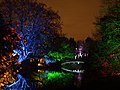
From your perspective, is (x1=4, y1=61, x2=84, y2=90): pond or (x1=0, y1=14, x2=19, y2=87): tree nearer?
(x1=0, y1=14, x2=19, y2=87): tree

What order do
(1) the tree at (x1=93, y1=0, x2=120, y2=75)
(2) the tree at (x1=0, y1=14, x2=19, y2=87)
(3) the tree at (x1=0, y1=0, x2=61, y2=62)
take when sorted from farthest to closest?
(3) the tree at (x1=0, y1=0, x2=61, y2=62) → (1) the tree at (x1=93, y1=0, x2=120, y2=75) → (2) the tree at (x1=0, y1=14, x2=19, y2=87)

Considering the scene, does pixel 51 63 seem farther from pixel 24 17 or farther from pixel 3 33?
pixel 3 33

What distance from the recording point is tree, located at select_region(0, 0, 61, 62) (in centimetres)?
4122

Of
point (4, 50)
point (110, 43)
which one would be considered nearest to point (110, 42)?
point (110, 43)

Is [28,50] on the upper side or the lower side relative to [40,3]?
lower

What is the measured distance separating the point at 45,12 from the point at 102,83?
26093mm

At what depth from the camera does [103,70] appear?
26.0 metres

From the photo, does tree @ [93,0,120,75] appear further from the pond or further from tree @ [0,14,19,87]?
tree @ [0,14,19,87]

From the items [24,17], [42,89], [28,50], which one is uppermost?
[24,17]

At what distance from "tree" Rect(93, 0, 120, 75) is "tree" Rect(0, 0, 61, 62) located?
1611 centimetres

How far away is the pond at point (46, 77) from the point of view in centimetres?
2627

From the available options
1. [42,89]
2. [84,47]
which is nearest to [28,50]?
[42,89]

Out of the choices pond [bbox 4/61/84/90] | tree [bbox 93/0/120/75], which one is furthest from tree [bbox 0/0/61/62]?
tree [bbox 93/0/120/75]

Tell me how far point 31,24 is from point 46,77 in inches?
393
